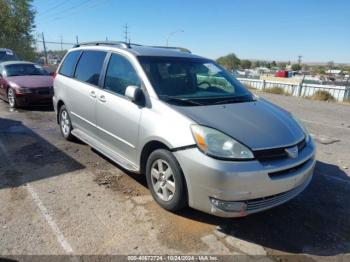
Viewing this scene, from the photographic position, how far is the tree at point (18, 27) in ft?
116

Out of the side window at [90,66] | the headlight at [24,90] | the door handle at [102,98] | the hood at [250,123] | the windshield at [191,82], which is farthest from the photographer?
the headlight at [24,90]

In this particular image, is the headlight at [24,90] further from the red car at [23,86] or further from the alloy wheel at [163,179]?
the alloy wheel at [163,179]

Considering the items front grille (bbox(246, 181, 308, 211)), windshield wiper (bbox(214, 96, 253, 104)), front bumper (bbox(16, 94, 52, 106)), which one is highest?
windshield wiper (bbox(214, 96, 253, 104))

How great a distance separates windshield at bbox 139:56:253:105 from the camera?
3863mm

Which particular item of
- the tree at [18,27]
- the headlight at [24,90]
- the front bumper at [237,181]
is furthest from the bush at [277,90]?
the tree at [18,27]

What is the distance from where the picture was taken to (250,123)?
3.41 m

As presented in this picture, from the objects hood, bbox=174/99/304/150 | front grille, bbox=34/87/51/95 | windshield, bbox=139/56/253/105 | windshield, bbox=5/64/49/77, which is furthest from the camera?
windshield, bbox=5/64/49/77

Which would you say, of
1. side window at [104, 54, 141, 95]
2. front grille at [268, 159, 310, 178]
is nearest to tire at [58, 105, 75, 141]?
side window at [104, 54, 141, 95]

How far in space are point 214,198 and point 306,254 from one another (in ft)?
3.35

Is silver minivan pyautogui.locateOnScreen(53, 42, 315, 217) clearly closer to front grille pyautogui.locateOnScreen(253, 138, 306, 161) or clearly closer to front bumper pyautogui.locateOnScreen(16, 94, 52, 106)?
front grille pyautogui.locateOnScreen(253, 138, 306, 161)

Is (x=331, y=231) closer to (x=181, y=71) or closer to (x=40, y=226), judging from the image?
(x=181, y=71)

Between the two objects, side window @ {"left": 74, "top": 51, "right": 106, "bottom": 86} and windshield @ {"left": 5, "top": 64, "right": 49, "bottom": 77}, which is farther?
windshield @ {"left": 5, "top": 64, "right": 49, "bottom": 77}

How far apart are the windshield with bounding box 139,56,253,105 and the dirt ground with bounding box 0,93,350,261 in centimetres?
136

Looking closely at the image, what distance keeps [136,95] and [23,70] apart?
27.5 ft
